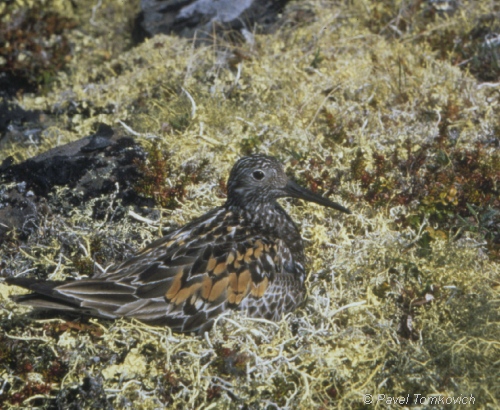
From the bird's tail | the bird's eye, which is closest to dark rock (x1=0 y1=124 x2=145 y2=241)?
the bird's eye

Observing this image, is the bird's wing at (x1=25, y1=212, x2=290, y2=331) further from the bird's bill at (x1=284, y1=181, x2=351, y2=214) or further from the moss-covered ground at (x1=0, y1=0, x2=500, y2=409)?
the bird's bill at (x1=284, y1=181, x2=351, y2=214)

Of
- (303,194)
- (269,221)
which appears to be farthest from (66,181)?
(303,194)

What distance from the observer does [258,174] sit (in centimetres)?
655

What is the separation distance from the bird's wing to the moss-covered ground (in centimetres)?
18

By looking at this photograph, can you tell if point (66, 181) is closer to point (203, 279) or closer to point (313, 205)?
point (203, 279)

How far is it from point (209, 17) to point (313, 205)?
4487mm

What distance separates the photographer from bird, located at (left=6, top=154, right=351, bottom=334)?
18.5ft

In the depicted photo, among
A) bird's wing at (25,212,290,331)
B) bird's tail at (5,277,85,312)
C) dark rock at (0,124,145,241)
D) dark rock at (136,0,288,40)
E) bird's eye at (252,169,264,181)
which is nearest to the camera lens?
bird's tail at (5,277,85,312)

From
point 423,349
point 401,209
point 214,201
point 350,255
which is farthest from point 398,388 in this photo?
point 214,201

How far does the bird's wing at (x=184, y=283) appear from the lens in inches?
224

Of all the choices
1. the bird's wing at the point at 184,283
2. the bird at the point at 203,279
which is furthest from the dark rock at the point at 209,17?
the bird's wing at the point at 184,283

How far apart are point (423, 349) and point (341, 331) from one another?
69 centimetres

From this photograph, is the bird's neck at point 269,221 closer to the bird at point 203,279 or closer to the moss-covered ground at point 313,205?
the bird at point 203,279

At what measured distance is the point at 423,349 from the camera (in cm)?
574
